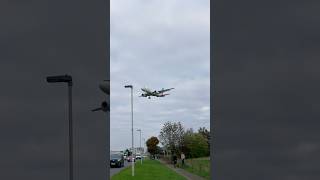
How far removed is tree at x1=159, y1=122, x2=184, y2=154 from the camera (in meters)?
6.45

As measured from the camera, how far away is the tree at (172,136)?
6449 millimetres

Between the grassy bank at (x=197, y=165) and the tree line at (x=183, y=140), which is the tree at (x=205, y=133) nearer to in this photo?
the tree line at (x=183, y=140)
